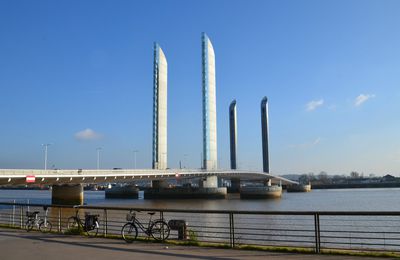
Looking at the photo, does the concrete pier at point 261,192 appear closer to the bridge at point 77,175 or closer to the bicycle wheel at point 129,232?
the bridge at point 77,175

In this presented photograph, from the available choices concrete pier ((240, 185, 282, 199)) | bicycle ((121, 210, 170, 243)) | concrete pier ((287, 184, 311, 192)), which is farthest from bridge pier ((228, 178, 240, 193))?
bicycle ((121, 210, 170, 243))

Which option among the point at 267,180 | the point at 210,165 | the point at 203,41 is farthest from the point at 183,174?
the point at 267,180

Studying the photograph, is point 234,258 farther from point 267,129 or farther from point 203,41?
point 267,129

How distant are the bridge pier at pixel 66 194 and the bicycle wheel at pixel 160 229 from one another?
5185 cm

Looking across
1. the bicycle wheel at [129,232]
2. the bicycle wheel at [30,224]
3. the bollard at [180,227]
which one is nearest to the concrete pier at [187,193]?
the bicycle wheel at [30,224]

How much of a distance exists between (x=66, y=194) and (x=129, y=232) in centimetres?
5238

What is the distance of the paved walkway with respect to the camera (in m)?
9.25

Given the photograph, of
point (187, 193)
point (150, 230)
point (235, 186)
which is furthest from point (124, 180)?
point (235, 186)

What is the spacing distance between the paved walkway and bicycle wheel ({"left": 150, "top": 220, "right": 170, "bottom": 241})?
0.58 m

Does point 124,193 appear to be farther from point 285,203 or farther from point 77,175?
point 77,175

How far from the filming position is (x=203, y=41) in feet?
318

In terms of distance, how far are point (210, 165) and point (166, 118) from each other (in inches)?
530

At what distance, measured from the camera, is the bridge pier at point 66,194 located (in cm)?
6147

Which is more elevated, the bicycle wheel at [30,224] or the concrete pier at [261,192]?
the bicycle wheel at [30,224]
